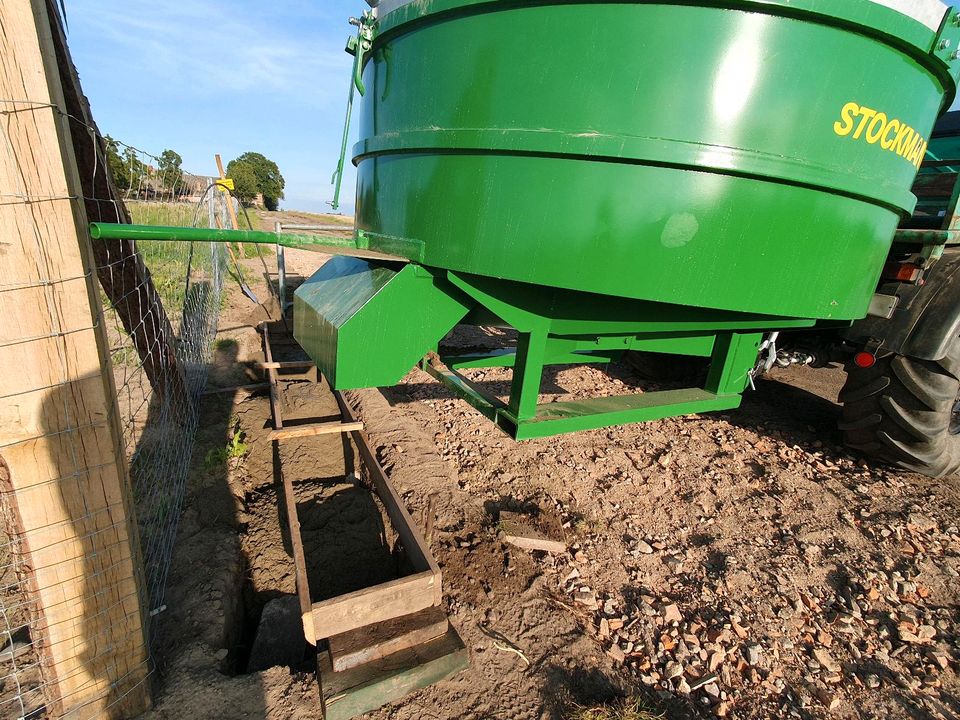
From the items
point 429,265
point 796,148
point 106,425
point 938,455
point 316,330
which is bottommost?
point 938,455

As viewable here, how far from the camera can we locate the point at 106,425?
150 centimetres

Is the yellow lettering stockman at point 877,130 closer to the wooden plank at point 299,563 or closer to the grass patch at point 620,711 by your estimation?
the grass patch at point 620,711

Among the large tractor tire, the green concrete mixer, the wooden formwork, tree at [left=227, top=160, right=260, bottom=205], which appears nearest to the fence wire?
the wooden formwork

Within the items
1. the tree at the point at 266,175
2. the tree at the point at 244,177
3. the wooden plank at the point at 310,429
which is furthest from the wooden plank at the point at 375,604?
the tree at the point at 266,175

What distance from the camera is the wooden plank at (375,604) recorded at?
6.30 ft

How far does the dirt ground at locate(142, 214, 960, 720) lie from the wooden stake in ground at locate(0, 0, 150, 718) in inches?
14.1

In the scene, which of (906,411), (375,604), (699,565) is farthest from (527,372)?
(906,411)

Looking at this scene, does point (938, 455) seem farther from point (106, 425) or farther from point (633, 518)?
point (106, 425)

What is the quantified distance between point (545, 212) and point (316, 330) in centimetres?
109

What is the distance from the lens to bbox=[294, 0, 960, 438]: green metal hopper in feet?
4.83

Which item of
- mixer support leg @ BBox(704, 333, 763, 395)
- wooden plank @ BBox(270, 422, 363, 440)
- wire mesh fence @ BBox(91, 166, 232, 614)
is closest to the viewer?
wire mesh fence @ BBox(91, 166, 232, 614)

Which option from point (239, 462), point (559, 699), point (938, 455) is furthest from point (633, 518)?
point (239, 462)

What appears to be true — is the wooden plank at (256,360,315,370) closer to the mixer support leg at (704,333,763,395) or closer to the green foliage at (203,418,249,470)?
the green foliage at (203,418,249,470)

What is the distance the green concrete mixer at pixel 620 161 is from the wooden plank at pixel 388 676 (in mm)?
1021
